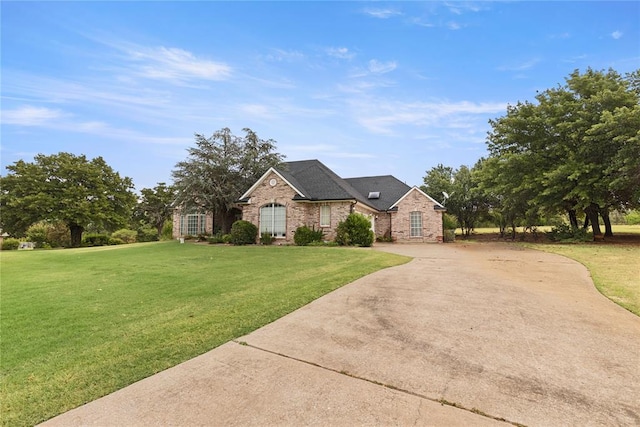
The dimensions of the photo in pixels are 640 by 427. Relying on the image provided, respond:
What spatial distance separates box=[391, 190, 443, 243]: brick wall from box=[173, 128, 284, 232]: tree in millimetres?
10877

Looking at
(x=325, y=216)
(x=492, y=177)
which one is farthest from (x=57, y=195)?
(x=492, y=177)

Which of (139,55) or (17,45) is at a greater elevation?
(139,55)

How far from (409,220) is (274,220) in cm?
1104

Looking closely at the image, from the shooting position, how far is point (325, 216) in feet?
68.8

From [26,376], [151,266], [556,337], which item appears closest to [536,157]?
[556,337]

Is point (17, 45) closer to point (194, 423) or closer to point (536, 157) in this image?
point (194, 423)

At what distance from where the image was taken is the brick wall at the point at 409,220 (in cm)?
2395

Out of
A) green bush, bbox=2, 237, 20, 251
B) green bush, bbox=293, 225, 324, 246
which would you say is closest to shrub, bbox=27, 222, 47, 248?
green bush, bbox=2, 237, 20, 251

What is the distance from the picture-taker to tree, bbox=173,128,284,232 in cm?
2142

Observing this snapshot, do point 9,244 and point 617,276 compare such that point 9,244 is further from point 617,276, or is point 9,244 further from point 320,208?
point 617,276

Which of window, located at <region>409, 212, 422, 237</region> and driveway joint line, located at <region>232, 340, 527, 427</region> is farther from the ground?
window, located at <region>409, 212, 422, 237</region>

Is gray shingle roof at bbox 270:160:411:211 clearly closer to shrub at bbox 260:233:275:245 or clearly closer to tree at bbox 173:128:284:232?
tree at bbox 173:128:284:232

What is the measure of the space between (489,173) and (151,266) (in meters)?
22.0

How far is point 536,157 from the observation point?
19891 millimetres
